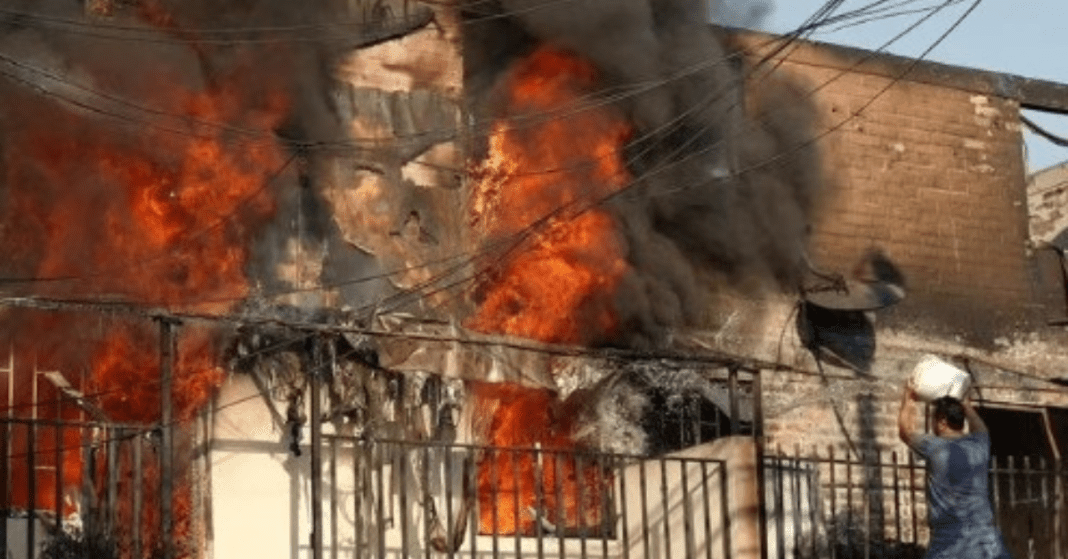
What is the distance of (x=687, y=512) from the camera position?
14.0 m

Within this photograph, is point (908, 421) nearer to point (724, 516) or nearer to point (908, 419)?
point (908, 419)

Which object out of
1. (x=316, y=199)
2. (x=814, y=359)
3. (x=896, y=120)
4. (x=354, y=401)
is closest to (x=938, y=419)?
(x=354, y=401)

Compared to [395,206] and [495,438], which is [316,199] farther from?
[495,438]

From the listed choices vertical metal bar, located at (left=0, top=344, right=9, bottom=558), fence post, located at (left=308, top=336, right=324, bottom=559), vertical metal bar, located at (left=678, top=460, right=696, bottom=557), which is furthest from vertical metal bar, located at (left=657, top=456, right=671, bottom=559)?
vertical metal bar, located at (left=0, top=344, right=9, bottom=558)

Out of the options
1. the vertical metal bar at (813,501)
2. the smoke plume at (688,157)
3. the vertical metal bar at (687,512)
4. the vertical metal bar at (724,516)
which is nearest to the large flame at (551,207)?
the smoke plume at (688,157)

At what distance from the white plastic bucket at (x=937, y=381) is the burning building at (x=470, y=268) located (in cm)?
332

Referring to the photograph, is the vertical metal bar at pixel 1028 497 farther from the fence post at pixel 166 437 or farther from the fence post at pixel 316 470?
the fence post at pixel 166 437

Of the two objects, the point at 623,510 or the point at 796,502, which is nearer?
the point at 623,510

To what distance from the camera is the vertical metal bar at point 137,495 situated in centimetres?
1241

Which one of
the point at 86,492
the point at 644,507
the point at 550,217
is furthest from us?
the point at 550,217

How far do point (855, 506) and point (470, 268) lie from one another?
4.42 m

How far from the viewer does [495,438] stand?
16734 millimetres

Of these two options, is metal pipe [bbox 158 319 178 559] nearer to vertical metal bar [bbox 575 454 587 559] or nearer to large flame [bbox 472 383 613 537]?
vertical metal bar [bbox 575 454 587 559]

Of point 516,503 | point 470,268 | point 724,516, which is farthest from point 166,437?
point 470,268
